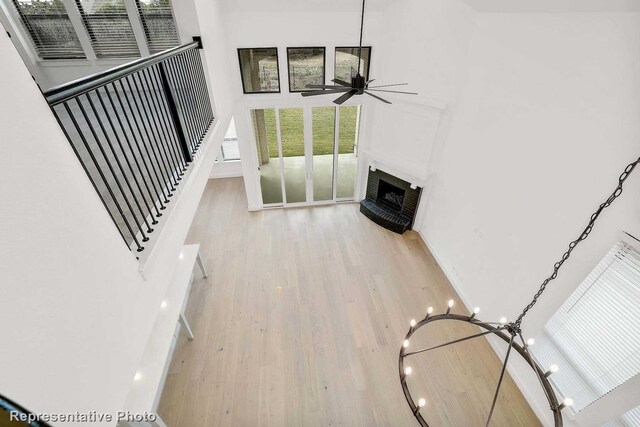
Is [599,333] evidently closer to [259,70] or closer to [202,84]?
[202,84]

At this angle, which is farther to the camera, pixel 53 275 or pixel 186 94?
pixel 186 94

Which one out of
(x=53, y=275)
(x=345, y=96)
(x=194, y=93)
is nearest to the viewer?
(x=53, y=275)

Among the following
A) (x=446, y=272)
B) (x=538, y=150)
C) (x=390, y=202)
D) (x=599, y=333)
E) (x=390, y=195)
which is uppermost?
(x=538, y=150)

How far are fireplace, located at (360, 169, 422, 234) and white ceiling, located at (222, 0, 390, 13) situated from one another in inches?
114

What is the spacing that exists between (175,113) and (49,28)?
355 cm

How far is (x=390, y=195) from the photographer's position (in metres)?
6.38

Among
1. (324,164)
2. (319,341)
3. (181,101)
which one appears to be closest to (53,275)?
(181,101)

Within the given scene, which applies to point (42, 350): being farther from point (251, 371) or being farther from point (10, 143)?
point (251, 371)

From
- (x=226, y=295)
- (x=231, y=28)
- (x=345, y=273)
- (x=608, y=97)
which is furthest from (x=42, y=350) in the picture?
(x=231, y=28)

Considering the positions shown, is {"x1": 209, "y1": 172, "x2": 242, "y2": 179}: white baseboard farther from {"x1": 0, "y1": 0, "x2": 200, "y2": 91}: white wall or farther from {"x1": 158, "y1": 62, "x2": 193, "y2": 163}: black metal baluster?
{"x1": 158, "y1": 62, "x2": 193, "y2": 163}: black metal baluster

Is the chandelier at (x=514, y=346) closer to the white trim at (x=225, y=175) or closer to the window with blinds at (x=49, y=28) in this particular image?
the window with blinds at (x=49, y=28)

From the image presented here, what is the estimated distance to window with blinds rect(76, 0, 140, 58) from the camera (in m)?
4.25

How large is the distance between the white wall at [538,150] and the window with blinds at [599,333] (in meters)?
0.12

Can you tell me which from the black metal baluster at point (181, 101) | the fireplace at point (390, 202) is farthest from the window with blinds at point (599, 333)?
the black metal baluster at point (181, 101)
